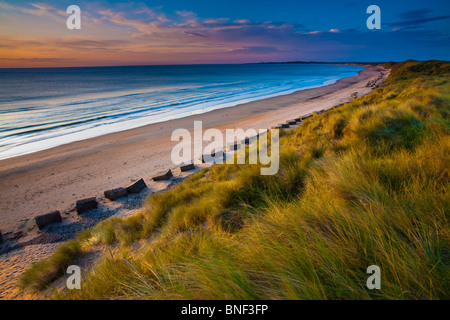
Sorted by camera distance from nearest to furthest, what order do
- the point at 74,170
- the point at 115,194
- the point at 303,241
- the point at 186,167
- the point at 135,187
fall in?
the point at 303,241, the point at 115,194, the point at 135,187, the point at 186,167, the point at 74,170

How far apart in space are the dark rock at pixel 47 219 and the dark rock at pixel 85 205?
0.49 meters

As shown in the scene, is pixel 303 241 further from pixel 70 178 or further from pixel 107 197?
pixel 70 178

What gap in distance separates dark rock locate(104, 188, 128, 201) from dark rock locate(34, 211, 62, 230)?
130 centimetres

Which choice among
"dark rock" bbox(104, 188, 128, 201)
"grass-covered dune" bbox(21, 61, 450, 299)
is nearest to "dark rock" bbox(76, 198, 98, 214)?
"dark rock" bbox(104, 188, 128, 201)

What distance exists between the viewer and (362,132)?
536 cm

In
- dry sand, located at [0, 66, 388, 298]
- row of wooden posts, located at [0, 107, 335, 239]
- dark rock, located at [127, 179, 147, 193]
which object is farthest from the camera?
dark rock, located at [127, 179, 147, 193]

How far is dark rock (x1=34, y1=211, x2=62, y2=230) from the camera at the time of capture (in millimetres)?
5434

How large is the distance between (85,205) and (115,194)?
2.66 ft

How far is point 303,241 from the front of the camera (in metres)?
1.97

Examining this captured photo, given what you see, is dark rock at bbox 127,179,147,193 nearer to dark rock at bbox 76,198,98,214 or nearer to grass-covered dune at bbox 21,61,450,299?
dark rock at bbox 76,198,98,214

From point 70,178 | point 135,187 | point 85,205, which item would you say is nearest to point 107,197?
point 85,205

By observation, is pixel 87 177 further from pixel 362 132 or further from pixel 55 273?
pixel 362 132
